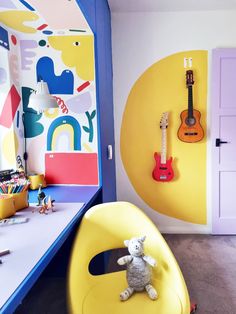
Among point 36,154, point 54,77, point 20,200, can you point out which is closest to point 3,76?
point 54,77

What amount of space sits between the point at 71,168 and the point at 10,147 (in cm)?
47

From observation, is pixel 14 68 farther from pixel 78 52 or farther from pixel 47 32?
pixel 78 52

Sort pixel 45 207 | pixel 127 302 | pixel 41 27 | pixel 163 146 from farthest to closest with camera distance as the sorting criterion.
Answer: pixel 163 146 → pixel 41 27 → pixel 45 207 → pixel 127 302

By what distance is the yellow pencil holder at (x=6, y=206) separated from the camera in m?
1.17

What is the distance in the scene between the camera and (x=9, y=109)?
176 cm

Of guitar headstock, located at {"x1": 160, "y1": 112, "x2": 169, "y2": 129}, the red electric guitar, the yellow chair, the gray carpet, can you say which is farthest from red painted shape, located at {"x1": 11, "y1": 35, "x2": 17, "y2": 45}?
the gray carpet

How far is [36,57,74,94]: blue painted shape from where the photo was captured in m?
1.80

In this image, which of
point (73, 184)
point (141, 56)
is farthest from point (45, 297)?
point (141, 56)

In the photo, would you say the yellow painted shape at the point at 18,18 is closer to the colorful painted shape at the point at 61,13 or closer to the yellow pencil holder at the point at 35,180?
the colorful painted shape at the point at 61,13

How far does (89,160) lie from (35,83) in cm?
71

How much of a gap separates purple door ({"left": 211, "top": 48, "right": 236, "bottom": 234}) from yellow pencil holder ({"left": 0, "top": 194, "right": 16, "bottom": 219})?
2.00 meters

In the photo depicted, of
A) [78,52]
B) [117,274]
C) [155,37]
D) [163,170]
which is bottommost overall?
[117,274]

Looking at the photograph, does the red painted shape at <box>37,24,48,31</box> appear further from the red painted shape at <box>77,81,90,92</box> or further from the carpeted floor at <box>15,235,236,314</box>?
the carpeted floor at <box>15,235,236,314</box>

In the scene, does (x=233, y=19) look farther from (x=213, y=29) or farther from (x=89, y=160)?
(x=89, y=160)
